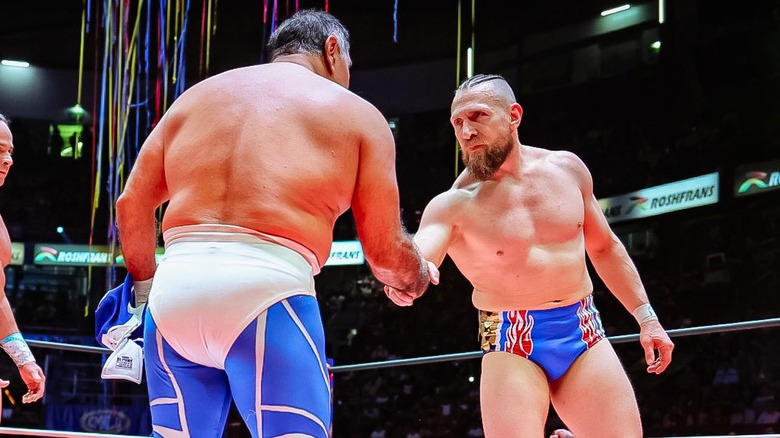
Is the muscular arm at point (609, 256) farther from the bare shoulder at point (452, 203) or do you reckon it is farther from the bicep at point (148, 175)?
the bicep at point (148, 175)

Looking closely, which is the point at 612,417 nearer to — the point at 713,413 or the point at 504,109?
the point at 504,109

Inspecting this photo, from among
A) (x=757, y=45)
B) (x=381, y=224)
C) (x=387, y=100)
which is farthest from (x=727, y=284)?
(x=381, y=224)

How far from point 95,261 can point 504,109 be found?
1078 centimetres

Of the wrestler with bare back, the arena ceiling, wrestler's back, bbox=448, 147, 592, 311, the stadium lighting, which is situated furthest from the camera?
the arena ceiling

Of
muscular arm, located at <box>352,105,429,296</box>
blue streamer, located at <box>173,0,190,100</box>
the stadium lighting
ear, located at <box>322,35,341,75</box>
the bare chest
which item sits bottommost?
muscular arm, located at <box>352,105,429,296</box>

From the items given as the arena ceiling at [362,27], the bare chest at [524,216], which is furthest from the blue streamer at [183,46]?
the bare chest at [524,216]

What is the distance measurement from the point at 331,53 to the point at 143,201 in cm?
49

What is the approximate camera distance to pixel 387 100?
13.4 meters

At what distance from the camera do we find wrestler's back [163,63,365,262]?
1.63m

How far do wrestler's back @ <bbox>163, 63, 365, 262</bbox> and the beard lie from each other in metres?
1.12

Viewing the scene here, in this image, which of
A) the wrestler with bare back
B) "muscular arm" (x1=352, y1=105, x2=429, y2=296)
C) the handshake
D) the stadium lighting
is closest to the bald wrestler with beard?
the handshake

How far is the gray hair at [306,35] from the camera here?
189cm

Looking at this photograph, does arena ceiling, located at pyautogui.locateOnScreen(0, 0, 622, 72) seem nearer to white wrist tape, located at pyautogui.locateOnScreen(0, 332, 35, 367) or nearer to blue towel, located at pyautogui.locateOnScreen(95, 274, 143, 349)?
white wrist tape, located at pyautogui.locateOnScreen(0, 332, 35, 367)

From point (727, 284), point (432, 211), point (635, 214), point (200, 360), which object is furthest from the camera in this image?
point (635, 214)
